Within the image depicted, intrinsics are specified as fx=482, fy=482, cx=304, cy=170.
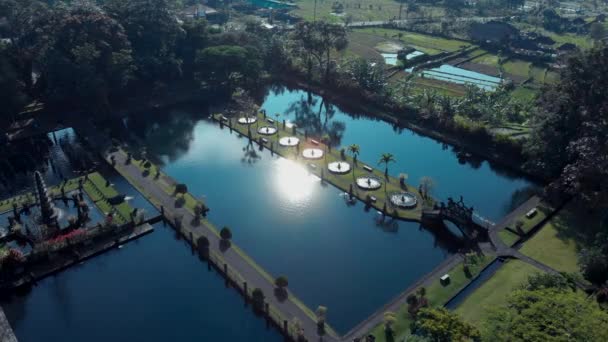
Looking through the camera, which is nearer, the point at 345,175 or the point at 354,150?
the point at 345,175

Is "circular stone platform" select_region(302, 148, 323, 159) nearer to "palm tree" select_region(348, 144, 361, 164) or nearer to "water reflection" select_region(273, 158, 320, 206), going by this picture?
"water reflection" select_region(273, 158, 320, 206)

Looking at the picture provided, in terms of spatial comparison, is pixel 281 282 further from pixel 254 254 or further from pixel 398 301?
pixel 398 301

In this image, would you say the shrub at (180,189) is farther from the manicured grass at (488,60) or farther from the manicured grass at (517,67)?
the manicured grass at (488,60)

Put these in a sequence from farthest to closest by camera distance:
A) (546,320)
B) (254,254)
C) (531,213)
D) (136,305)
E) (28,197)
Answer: (28,197) < (531,213) < (254,254) < (136,305) < (546,320)

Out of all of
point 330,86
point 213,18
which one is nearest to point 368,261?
point 330,86

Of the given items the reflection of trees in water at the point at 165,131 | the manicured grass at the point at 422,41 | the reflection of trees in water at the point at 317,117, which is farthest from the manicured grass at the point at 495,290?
the manicured grass at the point at 422,41

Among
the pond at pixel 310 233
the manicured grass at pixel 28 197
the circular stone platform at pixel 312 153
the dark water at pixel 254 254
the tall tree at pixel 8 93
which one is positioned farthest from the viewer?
the tall tree at pixel 8 93

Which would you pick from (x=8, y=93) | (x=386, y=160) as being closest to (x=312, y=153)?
(x=386, y=160)
